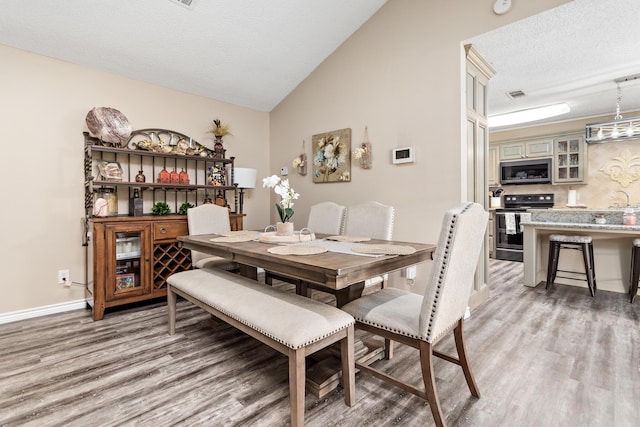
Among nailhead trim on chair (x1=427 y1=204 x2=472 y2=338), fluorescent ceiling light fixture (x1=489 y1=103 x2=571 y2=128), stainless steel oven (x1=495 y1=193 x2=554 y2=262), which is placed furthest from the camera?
stainless steel oven (x1=495 y1=193 x2=554 y2=262)

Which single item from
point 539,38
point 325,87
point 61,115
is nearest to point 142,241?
point 61,115

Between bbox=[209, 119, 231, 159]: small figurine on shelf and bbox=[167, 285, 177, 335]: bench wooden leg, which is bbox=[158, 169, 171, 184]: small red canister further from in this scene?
bbox=[167, 285, 177, 335]: bench wooden leg

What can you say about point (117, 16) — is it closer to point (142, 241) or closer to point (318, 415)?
point (142, 241)

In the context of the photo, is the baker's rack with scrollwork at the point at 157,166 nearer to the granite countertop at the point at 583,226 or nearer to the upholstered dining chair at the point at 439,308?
the upholstered dining chair at the point at 439,308

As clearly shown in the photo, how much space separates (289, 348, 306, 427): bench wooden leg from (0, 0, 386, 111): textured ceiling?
288 centimetres

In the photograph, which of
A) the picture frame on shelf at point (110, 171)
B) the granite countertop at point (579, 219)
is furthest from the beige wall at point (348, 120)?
the granite countertop at point (579, 219)

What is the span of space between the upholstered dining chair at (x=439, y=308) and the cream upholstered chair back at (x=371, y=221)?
A: 96cm

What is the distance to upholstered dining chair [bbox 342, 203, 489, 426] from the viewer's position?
1303mm

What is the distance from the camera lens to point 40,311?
281 centimetres

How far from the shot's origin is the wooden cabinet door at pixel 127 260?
9.00ft

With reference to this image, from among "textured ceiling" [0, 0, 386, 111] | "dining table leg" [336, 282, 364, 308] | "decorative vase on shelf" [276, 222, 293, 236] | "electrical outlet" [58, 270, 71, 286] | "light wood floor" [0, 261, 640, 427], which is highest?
"textured ceiling" [0, 0, 386, 111]

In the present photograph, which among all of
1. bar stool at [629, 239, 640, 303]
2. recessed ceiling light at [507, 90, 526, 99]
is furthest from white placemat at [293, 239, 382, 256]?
recessed ceiling light at [507, 90, 526, 99]

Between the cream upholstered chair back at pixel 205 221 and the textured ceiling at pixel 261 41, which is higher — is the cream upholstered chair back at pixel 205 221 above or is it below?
below

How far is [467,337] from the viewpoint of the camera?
2.37 metres
